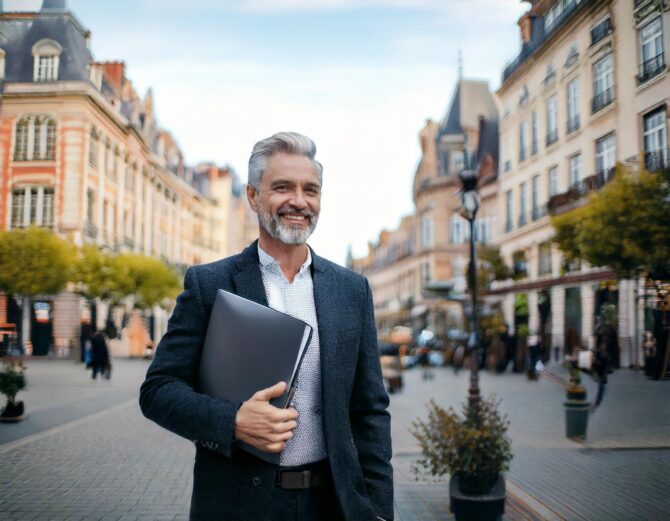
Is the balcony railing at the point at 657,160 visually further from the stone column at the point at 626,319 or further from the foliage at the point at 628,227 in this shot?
the stone column at the point at 626,319

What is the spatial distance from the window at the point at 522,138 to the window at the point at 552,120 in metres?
0.52

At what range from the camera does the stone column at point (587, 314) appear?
523 centimetres

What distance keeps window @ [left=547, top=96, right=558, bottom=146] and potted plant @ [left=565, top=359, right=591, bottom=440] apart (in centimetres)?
193

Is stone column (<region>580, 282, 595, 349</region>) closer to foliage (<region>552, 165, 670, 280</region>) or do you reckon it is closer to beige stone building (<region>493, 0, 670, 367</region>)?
beige stone building (<region>493, 0, 670, 367</region>)

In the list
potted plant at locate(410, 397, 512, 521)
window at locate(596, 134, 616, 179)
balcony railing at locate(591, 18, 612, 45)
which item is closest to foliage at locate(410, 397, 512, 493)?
potted plant at locate(410, 397, 512, 521)

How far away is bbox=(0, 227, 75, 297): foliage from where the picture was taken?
13.1 feet

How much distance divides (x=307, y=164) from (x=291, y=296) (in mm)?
566

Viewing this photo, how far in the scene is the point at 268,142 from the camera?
2.92 m

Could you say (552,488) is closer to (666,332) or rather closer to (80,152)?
(666,332)

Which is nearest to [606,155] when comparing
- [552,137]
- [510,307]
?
[552,137]

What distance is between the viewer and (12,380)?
12.7ft

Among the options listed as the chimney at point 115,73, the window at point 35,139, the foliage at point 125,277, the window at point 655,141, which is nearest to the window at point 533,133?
the window at point 655,141

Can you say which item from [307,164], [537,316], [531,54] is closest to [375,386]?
[307,164]

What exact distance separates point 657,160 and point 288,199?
101 inches
